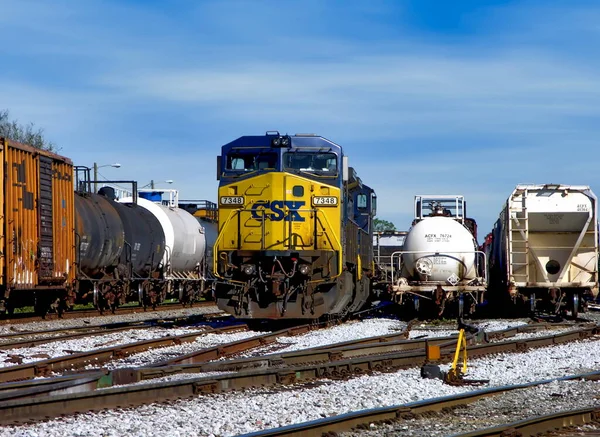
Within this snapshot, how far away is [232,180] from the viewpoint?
18.9 meters

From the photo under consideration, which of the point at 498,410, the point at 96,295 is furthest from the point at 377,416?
the point at 96,295

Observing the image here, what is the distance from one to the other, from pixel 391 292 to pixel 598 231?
17.3 ft

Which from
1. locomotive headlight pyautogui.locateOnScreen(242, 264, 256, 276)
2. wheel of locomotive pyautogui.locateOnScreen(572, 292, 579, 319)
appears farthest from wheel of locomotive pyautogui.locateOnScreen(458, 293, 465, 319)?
locomotive headlight pyautogui.locateOnScreen(242, 264, 256, 276)

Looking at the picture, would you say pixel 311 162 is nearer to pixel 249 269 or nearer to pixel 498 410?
pixel 249 269

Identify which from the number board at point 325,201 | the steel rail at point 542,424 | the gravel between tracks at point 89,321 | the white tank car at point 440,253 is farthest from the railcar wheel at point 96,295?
the steel rail at point 542,424

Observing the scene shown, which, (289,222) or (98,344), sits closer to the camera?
(98,344)

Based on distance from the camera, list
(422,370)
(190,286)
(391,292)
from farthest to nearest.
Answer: (190,286) < (391,292) < (422,370)

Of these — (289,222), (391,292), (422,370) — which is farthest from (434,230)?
(422,370)

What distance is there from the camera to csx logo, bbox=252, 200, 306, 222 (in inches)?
725

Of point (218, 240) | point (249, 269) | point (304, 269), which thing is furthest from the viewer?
point (218, 240)

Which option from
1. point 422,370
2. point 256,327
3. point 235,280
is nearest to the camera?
point 422,370

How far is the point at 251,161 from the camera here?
62.1 ft

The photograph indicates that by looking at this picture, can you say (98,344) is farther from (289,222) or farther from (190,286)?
(190,286)

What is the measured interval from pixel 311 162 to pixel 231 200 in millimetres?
1805
